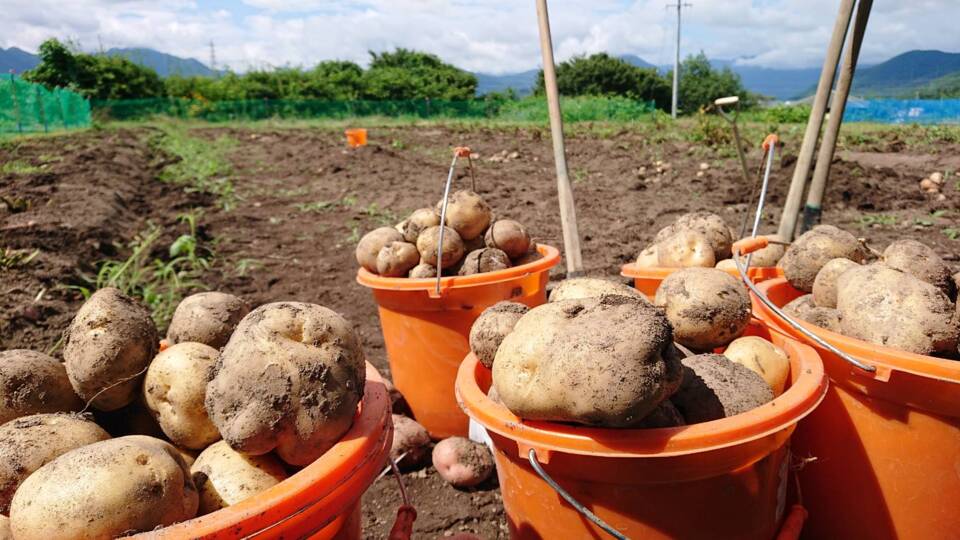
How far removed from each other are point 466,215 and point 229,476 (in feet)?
6.73

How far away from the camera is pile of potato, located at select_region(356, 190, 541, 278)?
3.25m

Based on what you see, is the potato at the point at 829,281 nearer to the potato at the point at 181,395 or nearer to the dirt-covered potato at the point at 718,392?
the dirt-covered potato at the point at 718,392

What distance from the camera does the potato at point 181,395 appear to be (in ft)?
5.75

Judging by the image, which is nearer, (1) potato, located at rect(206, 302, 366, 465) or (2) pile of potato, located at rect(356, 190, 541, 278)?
(1) potato, located at rect(206, 302, 366, 465)

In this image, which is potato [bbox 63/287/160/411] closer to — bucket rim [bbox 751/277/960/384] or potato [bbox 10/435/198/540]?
potato [bbox 10/435/198/540]

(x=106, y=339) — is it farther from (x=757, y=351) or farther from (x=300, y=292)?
(x=300, y=292)

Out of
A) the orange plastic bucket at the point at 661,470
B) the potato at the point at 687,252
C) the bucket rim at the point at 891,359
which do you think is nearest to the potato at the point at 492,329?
the orange plastic bucket at the point at 661,470

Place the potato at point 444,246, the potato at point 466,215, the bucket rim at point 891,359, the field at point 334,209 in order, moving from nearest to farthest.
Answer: the bucket rim at point 891,359, the potato at point 444,246, the potato at point 466,215, the field at point 334,209

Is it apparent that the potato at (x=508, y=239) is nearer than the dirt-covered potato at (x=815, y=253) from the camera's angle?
No

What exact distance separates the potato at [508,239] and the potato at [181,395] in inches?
70.3

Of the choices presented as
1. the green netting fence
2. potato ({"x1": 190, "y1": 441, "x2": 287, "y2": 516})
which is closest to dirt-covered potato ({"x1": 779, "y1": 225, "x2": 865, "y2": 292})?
potato ({"x1": 190, "y1": 441, "x2": 287, "y2": 516})

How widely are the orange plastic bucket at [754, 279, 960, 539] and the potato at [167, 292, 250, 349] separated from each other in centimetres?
192

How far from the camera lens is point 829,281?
237 cm

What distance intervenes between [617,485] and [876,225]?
6731 mm
